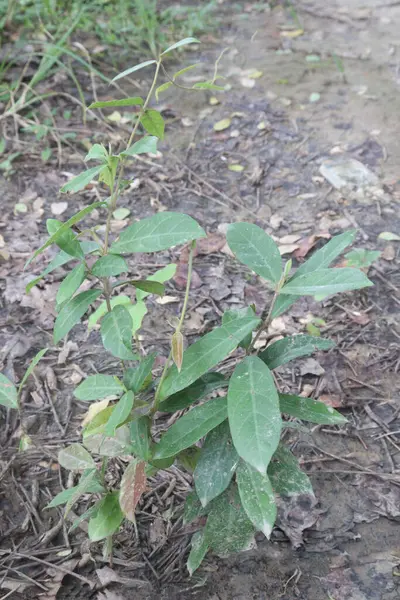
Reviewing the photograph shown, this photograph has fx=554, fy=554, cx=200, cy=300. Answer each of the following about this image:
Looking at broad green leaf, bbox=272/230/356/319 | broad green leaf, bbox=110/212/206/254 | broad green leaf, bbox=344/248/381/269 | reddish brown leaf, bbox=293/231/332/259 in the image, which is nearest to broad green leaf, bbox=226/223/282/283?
broad green leaf, bbox=272/230/356/319

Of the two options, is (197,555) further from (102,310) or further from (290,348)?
(102,310)

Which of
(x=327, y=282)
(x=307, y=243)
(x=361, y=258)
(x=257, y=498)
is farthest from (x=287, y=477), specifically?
(x=307, y=243)

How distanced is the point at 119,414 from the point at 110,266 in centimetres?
30

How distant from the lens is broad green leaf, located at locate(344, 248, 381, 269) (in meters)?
2.29

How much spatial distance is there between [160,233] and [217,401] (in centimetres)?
39

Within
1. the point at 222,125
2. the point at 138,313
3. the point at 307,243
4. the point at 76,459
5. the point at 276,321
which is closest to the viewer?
the point at 76,459

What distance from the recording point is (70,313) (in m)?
1.23

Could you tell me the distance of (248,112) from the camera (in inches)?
137

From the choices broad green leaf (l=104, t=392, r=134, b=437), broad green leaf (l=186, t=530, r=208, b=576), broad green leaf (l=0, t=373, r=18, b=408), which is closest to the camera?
broad green leaf (l=104, t=392, r=134, b=437)

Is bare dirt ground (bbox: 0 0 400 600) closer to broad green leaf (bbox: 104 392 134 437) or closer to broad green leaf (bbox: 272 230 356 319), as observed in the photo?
broad green leaf (bbox: 104 392 134 437)

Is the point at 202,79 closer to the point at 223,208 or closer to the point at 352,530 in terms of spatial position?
the point at 223,208

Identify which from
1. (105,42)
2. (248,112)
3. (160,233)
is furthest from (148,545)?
(105,42)

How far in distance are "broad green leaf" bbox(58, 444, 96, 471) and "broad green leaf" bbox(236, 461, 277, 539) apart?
1.28 ft

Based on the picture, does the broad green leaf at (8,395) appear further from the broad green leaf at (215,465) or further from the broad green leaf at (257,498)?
the broad green leaf at (257,498)
